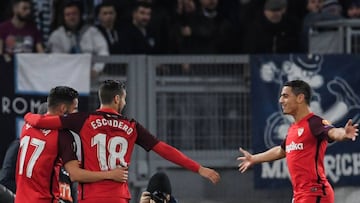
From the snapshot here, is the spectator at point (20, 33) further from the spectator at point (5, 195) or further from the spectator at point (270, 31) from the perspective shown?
the spectator at point (5, 195)

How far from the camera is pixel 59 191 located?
36.5 feet

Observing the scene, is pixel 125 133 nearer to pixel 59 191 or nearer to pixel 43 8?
pixel 59 191

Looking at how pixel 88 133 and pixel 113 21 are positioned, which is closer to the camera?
pixel 88 133

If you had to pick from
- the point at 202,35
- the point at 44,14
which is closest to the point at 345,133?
the point at 202,35

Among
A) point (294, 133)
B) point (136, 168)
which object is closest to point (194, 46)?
point (136, 168)

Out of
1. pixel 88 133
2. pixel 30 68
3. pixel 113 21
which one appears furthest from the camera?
pixel 113 21

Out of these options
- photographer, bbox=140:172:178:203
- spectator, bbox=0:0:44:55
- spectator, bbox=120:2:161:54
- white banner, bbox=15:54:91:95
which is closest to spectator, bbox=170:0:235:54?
spectator, bbox=120:2:161:54

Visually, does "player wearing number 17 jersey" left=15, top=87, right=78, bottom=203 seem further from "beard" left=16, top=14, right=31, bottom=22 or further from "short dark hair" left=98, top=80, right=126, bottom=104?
"beard" left=16, top=14, right=31, bottom=22

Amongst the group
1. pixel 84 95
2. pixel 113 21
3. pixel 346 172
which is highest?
pixel 113 21

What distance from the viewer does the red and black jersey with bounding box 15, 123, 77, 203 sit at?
35.5ft

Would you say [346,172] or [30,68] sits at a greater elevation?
[30,68]

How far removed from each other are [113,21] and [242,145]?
7.92 ft

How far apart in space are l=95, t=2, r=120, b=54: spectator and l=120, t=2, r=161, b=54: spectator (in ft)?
0.30

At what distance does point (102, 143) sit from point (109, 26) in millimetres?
5187
